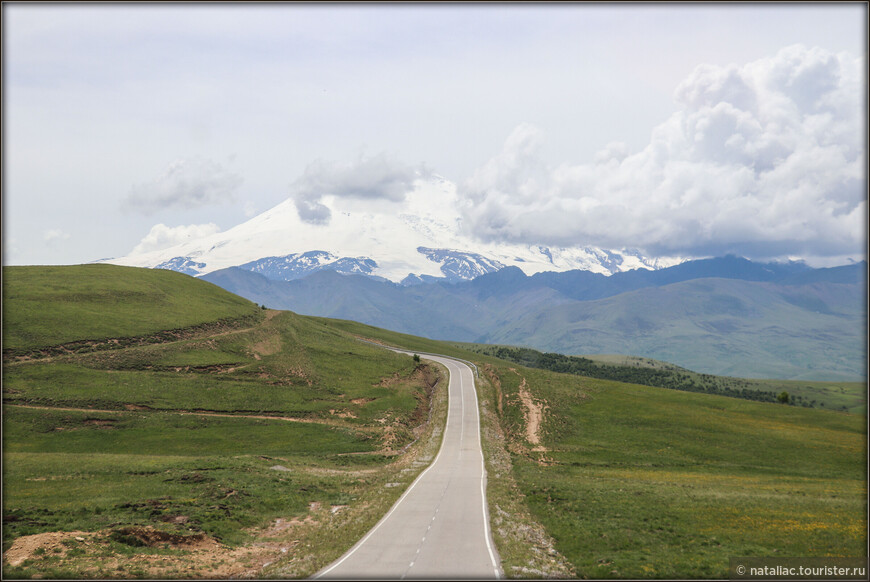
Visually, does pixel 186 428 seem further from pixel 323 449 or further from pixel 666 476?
pixel 666 476

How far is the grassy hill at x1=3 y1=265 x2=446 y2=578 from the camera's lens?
34219 mm

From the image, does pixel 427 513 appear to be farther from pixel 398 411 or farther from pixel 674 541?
pixel 398 411

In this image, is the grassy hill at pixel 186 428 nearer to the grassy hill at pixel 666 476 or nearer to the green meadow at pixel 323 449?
the green meadow at pixel 323 449

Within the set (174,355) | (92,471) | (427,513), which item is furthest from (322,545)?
(174,355)

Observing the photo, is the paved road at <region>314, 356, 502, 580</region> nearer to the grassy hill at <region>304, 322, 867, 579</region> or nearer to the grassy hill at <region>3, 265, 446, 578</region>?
the grassy hill at <region>304, 322, 867, 579</region>

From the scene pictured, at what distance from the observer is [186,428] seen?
70188 mm

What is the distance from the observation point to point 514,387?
9575 centimetres

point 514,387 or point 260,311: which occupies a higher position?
point 260,311

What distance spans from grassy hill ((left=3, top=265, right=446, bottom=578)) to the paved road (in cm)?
201

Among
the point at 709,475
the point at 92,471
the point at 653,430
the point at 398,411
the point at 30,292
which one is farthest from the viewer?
the point at 30,292

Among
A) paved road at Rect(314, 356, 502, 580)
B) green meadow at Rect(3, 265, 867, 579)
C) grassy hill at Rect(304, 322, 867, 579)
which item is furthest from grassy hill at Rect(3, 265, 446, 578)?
grassy hill at Rect(304, 322, 867, 579)

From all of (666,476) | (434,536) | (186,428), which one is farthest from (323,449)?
(666,476)

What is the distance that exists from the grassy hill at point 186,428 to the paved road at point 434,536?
2.01m

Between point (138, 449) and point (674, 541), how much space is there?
202 feet
